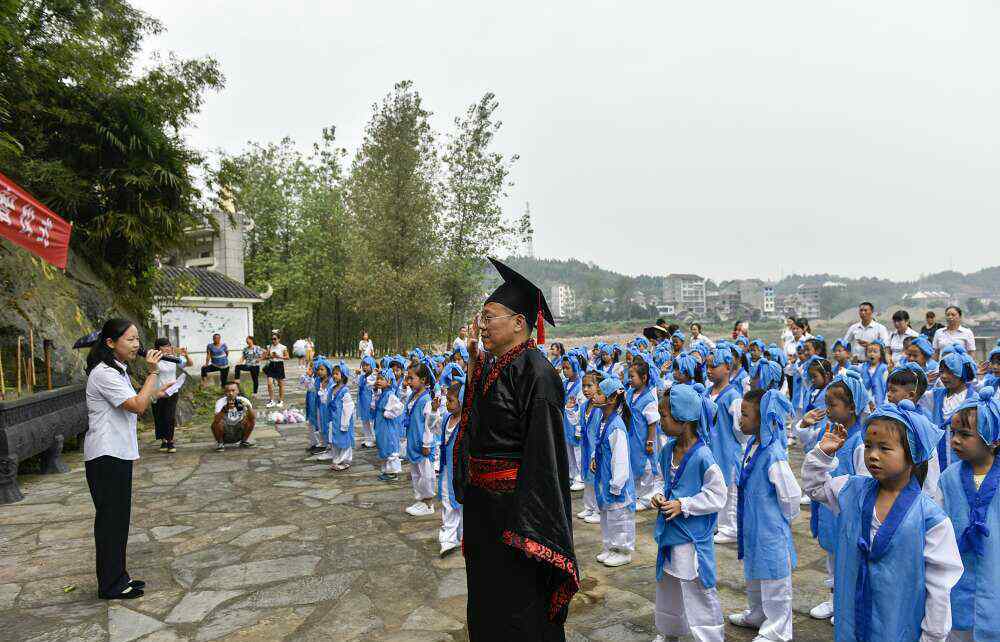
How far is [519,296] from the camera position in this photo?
2938 millimetres

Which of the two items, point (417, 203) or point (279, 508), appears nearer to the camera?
point (279, 508)

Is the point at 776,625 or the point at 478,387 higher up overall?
the point at 478,387

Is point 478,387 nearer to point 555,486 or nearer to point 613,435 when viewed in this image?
point 555,486

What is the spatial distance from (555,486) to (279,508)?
5.58m

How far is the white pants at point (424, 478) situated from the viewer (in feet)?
22.0

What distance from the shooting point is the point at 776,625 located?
149 inches

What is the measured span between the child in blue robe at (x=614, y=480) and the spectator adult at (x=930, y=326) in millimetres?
7546

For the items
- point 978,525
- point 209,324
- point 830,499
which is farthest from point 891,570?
point 209,324

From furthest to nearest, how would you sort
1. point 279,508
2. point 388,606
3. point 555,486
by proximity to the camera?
1. point 279,508
2. point 388,606
3. point 555,486

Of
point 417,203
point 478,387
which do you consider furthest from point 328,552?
point 417,203

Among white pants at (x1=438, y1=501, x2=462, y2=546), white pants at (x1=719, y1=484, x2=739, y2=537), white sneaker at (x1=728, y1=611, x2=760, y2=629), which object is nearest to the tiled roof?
white pants at (x1=438, y1=501, x2=462, y2=546)

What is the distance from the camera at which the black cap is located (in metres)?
2.91

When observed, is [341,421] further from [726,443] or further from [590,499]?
[726,443]

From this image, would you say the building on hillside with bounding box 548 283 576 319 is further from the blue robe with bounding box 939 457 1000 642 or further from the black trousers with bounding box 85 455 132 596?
the blue robe with bounding box 939 457 1000 642
